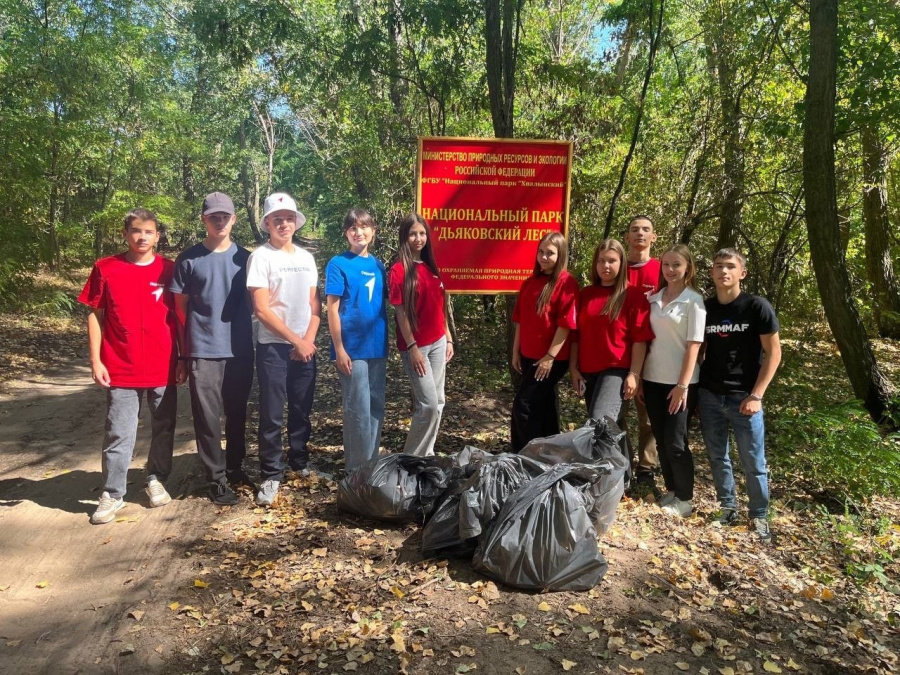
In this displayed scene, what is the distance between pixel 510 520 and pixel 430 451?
1437mm

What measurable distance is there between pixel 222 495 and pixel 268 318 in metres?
1.41

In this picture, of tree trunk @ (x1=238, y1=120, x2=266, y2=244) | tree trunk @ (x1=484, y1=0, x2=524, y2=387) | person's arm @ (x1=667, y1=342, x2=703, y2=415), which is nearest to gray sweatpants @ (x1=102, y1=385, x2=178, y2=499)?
tree trunk @ (x1=484, y1=0, x2=524, y2=387)

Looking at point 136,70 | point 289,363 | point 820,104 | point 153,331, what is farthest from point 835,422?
point 136,70

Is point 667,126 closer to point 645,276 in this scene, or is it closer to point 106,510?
point 645,276

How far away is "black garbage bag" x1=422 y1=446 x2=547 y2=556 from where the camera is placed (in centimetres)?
351

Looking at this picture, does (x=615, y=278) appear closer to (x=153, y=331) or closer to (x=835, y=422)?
(x=835, y=422)

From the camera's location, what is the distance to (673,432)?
4.31 metres

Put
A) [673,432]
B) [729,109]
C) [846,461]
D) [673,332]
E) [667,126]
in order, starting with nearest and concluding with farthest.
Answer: [673,332] → [673,432] → [846,461] → [729,109] → [667,126]

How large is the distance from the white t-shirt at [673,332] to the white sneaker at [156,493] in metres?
3.68

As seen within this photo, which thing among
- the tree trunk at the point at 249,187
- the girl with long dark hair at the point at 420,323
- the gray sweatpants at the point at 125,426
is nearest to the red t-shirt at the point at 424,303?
the girl with long dark hair at the point at 420,323

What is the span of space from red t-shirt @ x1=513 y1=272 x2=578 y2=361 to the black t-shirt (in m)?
0.94

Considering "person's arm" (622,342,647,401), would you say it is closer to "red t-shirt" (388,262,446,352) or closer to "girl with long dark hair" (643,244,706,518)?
"girl with long dark hair" (643,244,706,518)

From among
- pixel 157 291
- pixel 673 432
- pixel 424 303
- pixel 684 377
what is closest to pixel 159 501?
pixel 157 291

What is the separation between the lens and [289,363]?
4.73m
